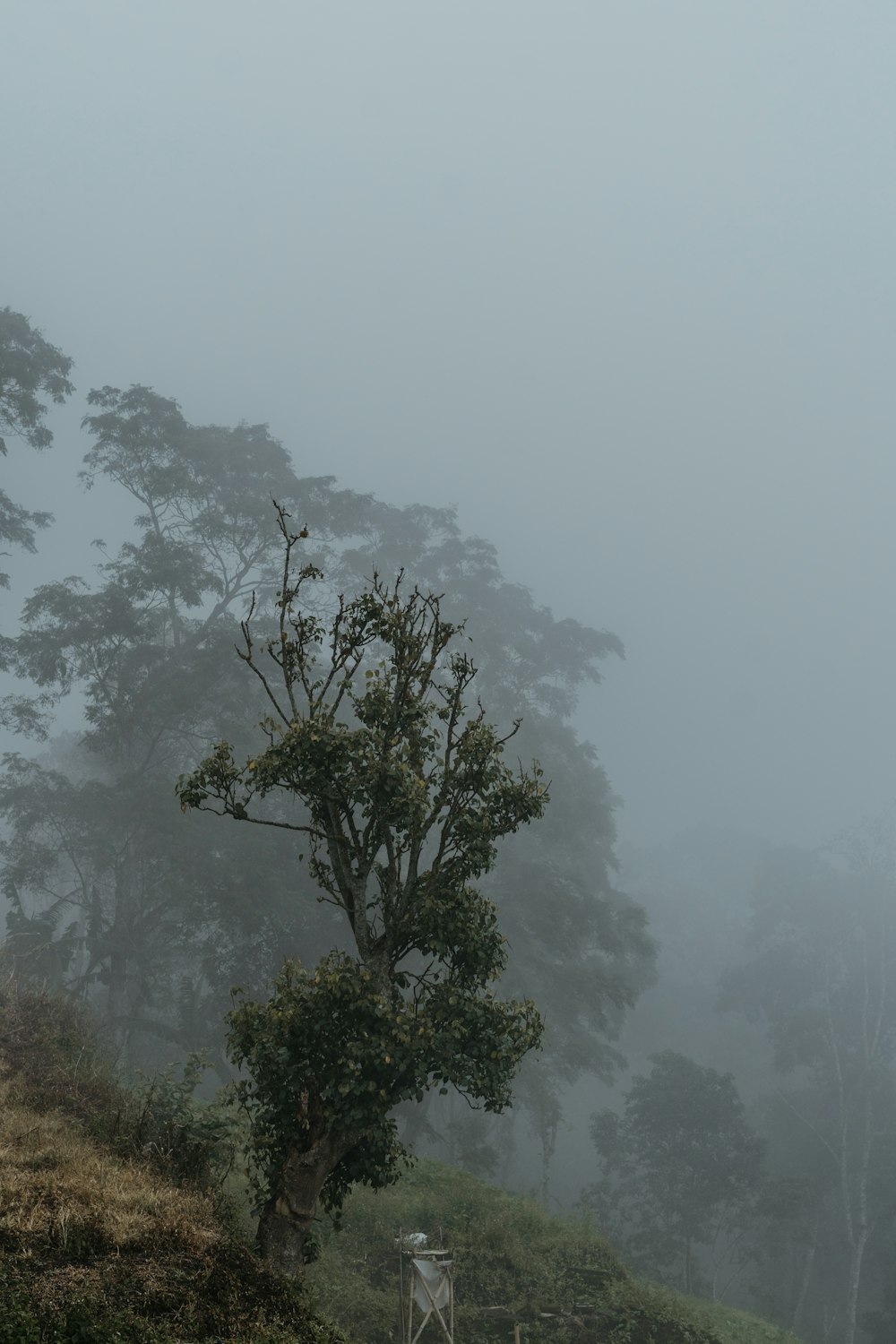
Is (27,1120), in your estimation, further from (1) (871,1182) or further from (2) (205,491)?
(1) (871,1182)

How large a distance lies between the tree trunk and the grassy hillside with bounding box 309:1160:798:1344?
17.4 ft

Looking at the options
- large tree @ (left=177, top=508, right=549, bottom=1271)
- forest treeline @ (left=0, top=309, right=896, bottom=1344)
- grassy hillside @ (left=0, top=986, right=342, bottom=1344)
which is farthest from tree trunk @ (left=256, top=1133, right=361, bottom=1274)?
forest treeline @ (left=0, top=309, right=896, bottom=1344)

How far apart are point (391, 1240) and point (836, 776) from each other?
181m

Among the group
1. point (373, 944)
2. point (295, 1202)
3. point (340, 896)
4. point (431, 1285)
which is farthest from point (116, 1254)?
point (340, 896)

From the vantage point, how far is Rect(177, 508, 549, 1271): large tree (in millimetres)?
10055

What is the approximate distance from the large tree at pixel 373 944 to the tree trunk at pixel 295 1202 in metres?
0.02

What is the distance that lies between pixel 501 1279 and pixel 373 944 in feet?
36.6

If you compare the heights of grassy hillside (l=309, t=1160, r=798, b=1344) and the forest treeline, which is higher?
the forest treeline

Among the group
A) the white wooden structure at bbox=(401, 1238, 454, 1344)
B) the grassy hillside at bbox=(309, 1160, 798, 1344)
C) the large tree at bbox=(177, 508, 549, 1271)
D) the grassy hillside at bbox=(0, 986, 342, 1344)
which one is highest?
the large tree at bbox=(177, 508, 549, 1271)

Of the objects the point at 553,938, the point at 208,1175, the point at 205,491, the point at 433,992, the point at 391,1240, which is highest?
the point at 205,491

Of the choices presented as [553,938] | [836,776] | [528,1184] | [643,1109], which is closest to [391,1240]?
[553,938]

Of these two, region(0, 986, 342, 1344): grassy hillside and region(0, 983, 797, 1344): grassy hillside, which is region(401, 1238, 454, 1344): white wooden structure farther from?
region(0, 986, 342, 1344): grassy hillside

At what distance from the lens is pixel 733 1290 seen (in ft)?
129

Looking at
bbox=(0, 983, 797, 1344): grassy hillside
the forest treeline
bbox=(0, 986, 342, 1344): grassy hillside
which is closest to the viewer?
bbox=(0, 986, 342, 1344): grassy hillside
